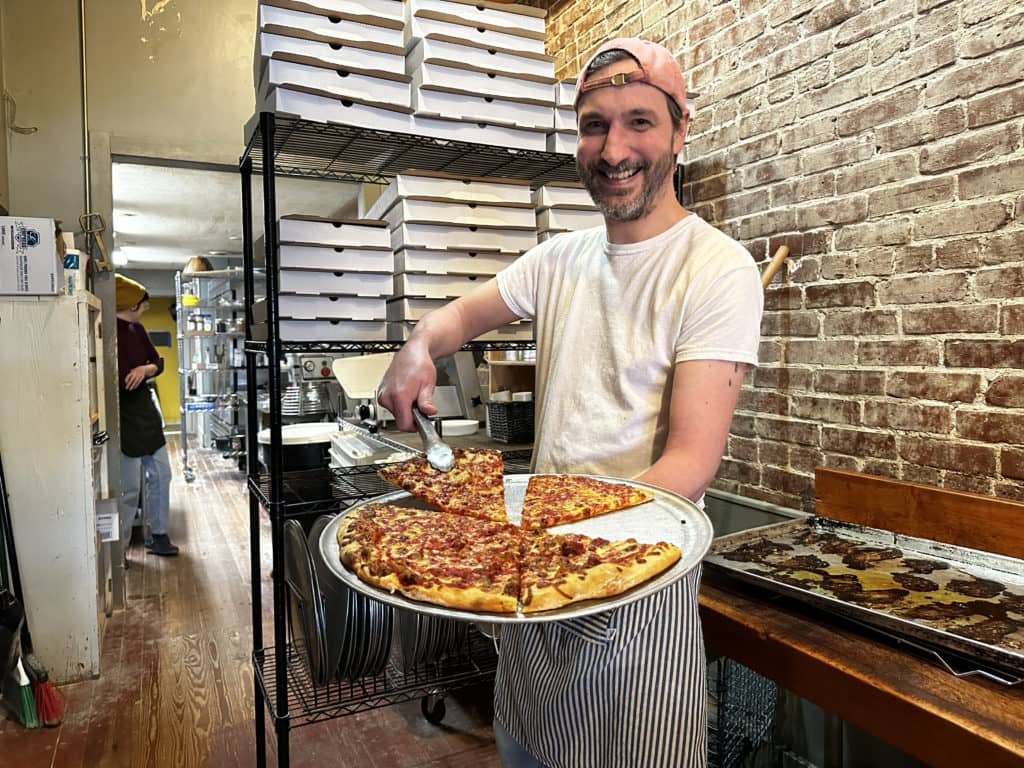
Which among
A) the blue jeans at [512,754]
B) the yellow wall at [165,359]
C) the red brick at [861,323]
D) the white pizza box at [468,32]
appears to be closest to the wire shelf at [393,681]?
the blue jeans at [512,754]

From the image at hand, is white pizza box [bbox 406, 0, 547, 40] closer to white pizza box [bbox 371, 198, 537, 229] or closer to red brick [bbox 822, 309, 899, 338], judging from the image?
white pizza box [bbox 371, 198, 537, 229]

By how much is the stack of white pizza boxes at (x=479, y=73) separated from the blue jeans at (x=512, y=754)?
1657mm

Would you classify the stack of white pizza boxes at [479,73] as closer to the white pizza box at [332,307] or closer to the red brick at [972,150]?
the white pizza box at [332,307]

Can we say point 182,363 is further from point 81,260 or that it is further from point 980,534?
point 980,534

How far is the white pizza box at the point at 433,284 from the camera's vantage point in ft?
7.12

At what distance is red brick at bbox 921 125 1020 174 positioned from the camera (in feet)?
5.20

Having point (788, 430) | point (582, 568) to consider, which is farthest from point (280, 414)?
point (788, 430)

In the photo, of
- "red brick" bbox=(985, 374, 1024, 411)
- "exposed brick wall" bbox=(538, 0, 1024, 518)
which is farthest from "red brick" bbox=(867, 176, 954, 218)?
"red brick" bbox=(985, 374, 1024, 411)

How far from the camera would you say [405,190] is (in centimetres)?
217

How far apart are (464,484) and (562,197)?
140cm

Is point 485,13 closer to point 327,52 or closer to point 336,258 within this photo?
point 327,52

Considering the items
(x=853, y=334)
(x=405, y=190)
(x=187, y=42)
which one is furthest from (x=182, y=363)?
(x=853, y=334)

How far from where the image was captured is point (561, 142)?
92.5 inches

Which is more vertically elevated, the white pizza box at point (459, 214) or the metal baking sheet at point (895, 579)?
the white pizza box at point (459, 214)
